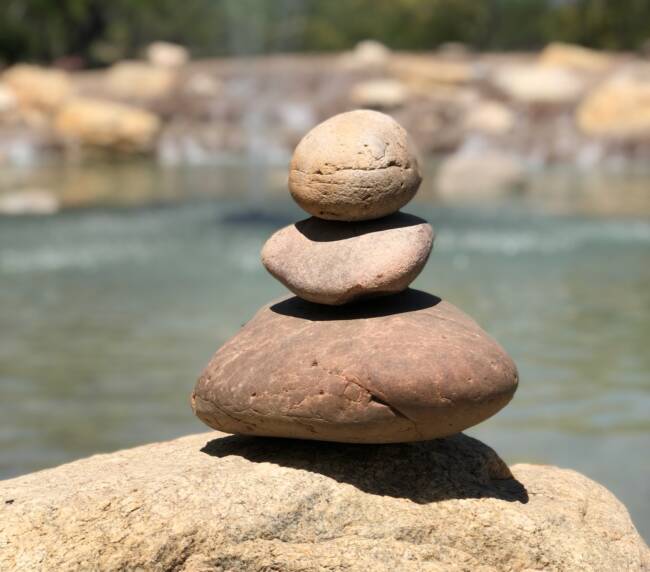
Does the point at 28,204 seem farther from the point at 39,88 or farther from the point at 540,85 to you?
the point at 540,85

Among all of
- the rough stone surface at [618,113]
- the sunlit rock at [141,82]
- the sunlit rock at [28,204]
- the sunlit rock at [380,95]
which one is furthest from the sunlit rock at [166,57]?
the sunlit rock at [28,204]

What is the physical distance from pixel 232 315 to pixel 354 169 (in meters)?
6.58

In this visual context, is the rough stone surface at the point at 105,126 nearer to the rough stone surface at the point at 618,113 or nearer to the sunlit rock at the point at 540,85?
the sunlit rock at the point at 540,85

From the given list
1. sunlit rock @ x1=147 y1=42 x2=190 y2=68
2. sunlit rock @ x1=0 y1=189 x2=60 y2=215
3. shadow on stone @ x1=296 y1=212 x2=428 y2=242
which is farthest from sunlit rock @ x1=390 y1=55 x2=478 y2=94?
shadow on stone @ x1=296 y1=212 x2=428 y2=242

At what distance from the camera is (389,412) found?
4.12 m

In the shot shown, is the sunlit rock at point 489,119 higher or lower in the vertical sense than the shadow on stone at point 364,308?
lower

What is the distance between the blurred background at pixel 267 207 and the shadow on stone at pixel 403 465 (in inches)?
72.6

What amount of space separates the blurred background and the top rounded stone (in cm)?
275

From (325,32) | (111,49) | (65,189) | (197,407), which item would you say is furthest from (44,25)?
(197,407)

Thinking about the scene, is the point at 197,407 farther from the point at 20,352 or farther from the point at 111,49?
the point at 111,49

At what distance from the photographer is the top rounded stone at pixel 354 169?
4.51 meters

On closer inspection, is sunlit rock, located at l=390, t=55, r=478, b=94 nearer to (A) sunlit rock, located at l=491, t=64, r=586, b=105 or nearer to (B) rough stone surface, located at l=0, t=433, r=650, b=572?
(A) sunlit rock, located at l=491, t=64, r=586, b=105

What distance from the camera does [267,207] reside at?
2025 centimetres

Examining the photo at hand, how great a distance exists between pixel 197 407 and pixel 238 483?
61cm
